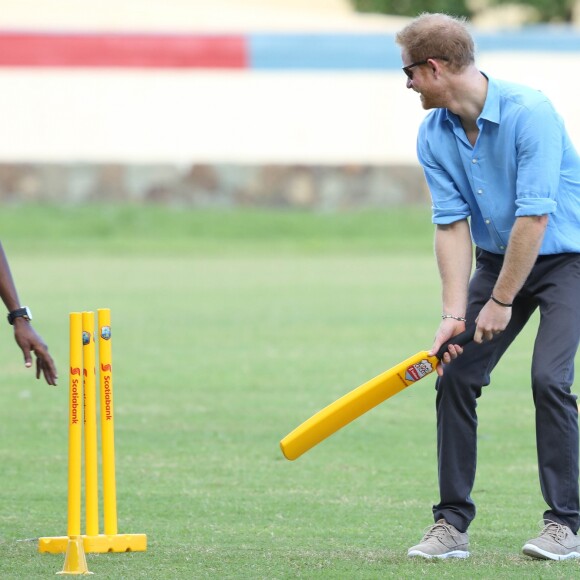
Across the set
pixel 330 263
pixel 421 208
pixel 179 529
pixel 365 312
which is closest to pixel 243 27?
pixel 421 208

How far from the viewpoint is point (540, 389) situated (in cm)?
623

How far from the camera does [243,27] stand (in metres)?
43.8

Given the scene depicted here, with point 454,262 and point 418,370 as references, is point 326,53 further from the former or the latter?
point 418,370

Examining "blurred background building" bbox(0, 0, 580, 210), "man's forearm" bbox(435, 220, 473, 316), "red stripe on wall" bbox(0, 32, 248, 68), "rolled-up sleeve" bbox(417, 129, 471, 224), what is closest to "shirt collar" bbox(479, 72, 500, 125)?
"rolled-up sleeve" bbox(417, 129, 471, 224)

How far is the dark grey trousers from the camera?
20.6 feet

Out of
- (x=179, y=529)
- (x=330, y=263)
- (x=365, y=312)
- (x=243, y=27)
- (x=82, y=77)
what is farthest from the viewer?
(x=243, y=27)

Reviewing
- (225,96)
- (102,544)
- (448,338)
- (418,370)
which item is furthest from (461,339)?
(225,96)

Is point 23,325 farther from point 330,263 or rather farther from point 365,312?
point 330,263

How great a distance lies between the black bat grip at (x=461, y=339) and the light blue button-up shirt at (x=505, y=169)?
0.36 meters

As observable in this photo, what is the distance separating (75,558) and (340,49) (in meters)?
33.4

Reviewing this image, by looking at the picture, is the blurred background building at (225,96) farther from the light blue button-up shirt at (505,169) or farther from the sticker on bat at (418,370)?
the sticker on bat at (418,370)

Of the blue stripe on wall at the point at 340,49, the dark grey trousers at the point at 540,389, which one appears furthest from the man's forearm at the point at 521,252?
the blue stripe on wall at the point at 340,49

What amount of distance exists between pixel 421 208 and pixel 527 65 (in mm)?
6322

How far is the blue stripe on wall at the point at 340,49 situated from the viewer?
38312mm
